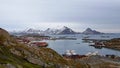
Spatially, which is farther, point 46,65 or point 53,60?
point 53,60

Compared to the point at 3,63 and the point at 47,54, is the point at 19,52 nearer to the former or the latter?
the point at 47,54

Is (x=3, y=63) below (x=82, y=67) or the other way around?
the other way around

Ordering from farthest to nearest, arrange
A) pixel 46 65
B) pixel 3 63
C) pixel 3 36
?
pixel 3 36 → pixel 46 65 → pixel 3 63

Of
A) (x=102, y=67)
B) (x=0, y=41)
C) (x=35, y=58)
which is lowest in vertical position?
(x=102, y=67)

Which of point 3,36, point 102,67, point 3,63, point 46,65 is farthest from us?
point 102,67

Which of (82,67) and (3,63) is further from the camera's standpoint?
(82,67)

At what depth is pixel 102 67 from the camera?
6038 cm

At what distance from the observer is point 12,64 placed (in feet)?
102

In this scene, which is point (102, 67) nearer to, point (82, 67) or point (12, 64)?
point (82, 67)

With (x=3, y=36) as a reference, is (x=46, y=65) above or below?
below

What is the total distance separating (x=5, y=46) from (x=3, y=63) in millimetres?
10306

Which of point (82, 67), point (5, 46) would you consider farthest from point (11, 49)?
point (82, 67)

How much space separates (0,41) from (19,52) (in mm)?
3606

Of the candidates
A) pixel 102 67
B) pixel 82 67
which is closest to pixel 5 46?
pixel 82 67
